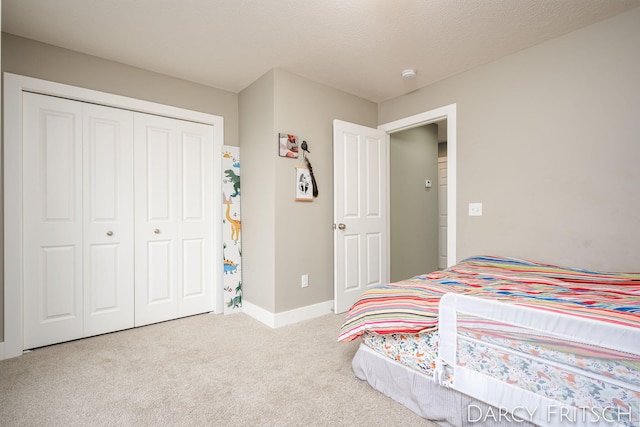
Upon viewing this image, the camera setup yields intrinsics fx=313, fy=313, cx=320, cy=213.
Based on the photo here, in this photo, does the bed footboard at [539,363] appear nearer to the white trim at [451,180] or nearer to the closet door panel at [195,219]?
the white trim at [451,180]

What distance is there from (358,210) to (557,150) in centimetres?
179

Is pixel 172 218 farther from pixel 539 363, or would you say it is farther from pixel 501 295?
pixel 539 363

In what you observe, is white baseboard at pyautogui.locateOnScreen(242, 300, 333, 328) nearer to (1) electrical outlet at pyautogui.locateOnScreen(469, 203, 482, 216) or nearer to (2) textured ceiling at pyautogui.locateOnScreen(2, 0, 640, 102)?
(1) electrical outlet at pyautogui.locateOnScreen(469, 203, 482, 216)

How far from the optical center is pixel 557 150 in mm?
2430

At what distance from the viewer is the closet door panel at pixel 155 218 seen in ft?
9.55

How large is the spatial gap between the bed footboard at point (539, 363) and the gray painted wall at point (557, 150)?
5.02 feet

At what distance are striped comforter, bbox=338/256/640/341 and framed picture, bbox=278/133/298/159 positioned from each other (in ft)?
5.34

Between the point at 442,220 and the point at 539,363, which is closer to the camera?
the point at 539,363

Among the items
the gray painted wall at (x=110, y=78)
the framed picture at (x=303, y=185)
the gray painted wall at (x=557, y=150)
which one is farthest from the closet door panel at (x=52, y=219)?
the gray painted wall at (x=557, y=150)

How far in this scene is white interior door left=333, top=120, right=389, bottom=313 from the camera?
323cm

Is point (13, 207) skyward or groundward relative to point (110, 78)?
groundward

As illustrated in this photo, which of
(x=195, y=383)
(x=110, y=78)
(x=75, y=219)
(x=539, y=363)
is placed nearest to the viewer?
(x=539, y=363)

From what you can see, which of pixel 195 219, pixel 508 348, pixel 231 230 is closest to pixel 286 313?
pixel 231 230

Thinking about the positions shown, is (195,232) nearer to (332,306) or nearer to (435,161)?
(332,306)
